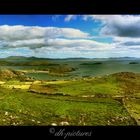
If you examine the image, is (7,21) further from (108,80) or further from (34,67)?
(108,80)

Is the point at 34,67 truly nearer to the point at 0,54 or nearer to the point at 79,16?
the point at 0,54

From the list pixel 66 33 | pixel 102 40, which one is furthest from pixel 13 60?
pixel 102 40

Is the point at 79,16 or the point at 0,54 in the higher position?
the point at 79,16

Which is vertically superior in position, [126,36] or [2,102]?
[126,36]
